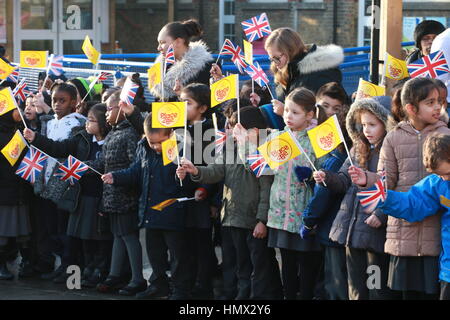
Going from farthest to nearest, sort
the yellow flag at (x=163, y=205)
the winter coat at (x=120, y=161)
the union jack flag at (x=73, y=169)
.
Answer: the union jack flag at (x=73, y=169)
the winter coat at (x=120, y=161)
the yellow flag at (x=163, y=205)

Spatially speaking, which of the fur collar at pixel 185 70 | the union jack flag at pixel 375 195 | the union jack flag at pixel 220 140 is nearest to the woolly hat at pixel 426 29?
the fur collar at pixel 185 70

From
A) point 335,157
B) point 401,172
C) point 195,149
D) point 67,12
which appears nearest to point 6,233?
point 195,149

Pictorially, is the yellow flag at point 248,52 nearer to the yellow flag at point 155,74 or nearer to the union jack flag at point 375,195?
the yellow flag at point 155,74

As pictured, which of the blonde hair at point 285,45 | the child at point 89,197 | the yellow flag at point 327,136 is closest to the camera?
the yellow flag at point 327,136

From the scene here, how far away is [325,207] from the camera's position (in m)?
6.22

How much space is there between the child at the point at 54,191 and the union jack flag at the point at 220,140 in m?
1.57

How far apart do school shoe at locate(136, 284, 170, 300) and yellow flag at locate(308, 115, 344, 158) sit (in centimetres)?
208

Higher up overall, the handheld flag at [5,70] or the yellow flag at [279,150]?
the handheld flag at [5,70]

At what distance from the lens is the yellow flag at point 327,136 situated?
5727 mm

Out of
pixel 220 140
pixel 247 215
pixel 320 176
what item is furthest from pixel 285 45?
pixel 320 176

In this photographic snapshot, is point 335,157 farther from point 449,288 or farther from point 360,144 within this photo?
point 449,288

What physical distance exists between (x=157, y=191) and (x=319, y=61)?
1.56 meters

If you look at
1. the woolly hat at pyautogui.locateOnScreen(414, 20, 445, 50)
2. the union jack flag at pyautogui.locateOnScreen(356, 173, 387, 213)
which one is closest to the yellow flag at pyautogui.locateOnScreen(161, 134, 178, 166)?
the union jack flag at pyautogui.locateOnScreen(356, 173, 387, 213)

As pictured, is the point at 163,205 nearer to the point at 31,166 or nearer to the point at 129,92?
the point at 129,92
